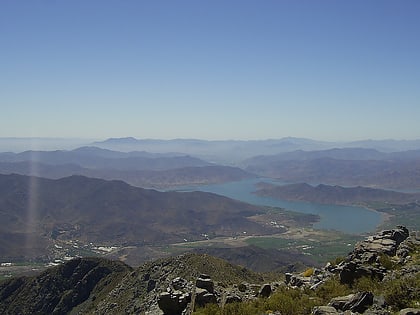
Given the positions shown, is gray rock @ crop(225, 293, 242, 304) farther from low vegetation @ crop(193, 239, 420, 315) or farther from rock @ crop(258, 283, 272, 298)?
rock @ crop(258, 283, 272, 298)

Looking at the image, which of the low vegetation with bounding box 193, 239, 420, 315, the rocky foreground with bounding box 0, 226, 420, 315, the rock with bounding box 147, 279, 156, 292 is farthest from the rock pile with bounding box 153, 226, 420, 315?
the rock with bounding box 147, 279, 156, 292

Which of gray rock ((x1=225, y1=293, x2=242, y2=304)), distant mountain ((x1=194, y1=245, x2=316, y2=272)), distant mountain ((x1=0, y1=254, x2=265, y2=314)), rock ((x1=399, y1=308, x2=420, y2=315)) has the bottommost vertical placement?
distant mountain ((x1=194, y1=245, x2=316, y2=272))

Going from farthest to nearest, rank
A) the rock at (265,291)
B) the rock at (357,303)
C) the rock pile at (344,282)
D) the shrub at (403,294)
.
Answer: the rock at (265,291)
the rock pile at (344,282)
the rock at (357,303)
the shrub at (403,294)

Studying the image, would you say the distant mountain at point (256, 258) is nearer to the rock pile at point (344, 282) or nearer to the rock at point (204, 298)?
the rock pile at point (344, 282)

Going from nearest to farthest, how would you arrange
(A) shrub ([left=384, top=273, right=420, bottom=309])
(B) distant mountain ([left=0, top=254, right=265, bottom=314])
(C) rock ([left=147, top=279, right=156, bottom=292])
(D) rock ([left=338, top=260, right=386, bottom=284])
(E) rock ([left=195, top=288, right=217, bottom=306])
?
(A) shrub ([left=384, top=273, right=420, bottom=309]), (D) rock ([left=338, top=260, right=386, bottom=284]), (E) rock ([left=195, top=288, right=217, bottom=306]), (B) distant mountain ([left=0, top=254, right=265, bottom=314]), (C) rock ([left=147, top=279, right=156, bottom=292])

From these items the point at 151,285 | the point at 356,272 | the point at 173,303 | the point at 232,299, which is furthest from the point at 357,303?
the point at 151,285

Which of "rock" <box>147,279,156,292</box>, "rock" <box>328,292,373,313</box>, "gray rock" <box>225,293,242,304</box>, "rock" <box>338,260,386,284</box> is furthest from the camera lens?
"rock" <box>147,279,156,292</box>

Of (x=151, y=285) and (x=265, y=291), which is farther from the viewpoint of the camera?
(x=151, y=285)

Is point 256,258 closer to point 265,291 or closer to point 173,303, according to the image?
point 265,291

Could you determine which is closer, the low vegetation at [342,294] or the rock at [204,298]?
the low vegetation at [342,294]

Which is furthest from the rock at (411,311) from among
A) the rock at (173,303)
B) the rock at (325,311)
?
the rock at (173,303)

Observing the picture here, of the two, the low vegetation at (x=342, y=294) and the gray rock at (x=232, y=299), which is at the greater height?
the low vegetation at (x=342, y=294)
